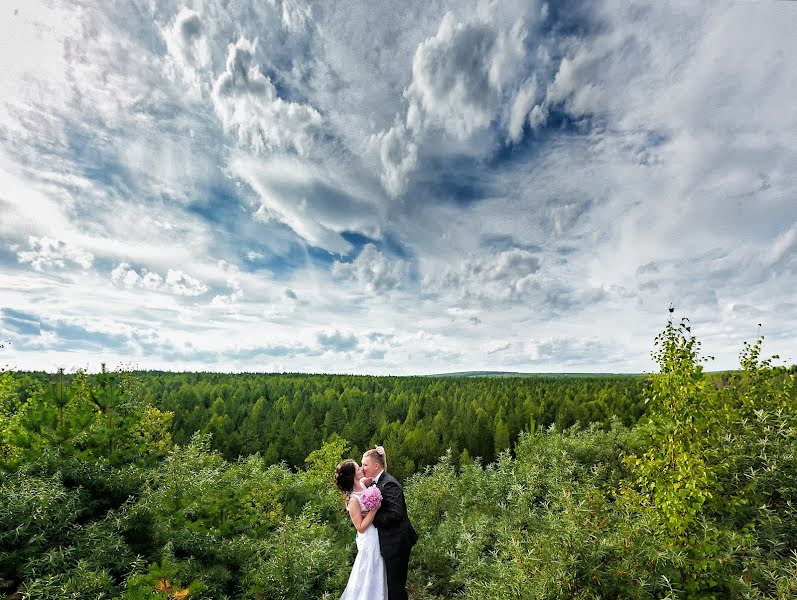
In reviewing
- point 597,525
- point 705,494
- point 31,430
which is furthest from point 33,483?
point 705,494

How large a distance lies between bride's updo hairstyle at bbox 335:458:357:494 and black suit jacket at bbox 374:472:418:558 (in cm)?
44

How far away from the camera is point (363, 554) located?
6.20m

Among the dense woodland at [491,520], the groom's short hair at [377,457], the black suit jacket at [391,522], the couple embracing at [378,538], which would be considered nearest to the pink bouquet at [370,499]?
the couple embracing at [378,538]

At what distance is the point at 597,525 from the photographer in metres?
6.57

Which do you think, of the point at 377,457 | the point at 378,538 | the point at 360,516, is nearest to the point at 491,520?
the point at 378,538

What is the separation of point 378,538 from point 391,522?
375 millimetres

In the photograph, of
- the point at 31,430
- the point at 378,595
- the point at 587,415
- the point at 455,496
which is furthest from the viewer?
the point at 587,415

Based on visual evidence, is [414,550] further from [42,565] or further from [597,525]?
[42,565]

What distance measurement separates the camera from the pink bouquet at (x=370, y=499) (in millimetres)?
5945

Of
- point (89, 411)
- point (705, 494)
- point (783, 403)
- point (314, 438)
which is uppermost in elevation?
point (783, 403)

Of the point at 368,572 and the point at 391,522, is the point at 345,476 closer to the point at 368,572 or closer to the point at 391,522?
the point at 391,522

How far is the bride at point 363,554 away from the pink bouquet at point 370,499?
Answer: 0.17 ft

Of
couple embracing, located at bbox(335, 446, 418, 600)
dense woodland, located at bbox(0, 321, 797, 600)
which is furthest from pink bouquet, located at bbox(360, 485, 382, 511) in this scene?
dense woodland, located at bbox(0, 321, 797, 600)

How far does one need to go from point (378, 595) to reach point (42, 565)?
16.9 ft
